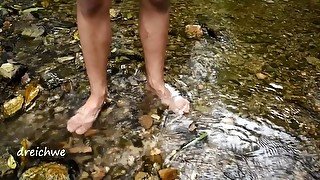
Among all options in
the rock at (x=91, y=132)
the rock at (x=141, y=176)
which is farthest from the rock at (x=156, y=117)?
the rock at (x=141, y=176)

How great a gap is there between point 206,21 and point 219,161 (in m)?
1.27

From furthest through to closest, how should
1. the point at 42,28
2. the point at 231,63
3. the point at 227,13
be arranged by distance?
the point at 227,13
the point at 42,28
the point at 231,63

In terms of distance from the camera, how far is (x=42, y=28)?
2.89 m

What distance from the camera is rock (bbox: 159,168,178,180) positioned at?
1.87 meters

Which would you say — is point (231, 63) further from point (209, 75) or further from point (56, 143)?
point (56, 143)

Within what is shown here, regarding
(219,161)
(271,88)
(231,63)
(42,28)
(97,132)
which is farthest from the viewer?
(42,28)

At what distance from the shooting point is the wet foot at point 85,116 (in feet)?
6.99

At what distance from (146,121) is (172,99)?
179 mm

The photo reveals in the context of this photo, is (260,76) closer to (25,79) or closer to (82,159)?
(82,159)

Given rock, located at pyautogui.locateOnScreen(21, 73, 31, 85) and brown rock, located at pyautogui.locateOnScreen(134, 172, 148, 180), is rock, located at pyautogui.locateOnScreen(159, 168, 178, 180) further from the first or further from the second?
rock, located at pyautogui.locateOnScreen(21, 73, 31, 85)

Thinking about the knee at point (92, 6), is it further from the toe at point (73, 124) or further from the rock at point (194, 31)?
the rock at point (194, 31)

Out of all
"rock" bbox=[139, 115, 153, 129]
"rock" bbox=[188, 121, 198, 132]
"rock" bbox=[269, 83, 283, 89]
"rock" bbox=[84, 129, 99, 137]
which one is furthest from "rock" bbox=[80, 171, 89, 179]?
"rock" bbox=[269, 83, 283, 89]

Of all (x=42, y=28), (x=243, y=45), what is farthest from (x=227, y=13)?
(x=42, y=28)

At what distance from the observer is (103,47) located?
2037 mm
